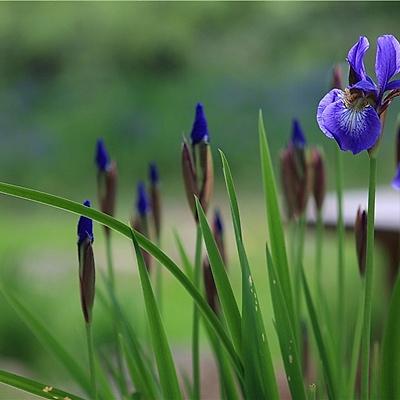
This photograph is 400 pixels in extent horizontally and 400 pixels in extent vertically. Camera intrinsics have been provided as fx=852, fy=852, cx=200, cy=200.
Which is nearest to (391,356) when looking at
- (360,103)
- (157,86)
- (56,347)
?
(360,103)

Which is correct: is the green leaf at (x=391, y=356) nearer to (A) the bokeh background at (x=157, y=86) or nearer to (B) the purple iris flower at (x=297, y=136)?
(B) the purple iris flower at (x=297, y=136)

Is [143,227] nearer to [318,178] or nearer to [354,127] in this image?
[318,178]

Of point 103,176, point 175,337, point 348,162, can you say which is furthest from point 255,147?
point 103,176

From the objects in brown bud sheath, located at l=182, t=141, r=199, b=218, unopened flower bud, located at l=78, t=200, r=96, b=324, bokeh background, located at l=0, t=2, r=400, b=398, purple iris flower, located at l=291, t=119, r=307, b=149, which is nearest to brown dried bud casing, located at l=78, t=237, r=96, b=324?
unopened flower bud, located at l=78, t=200, r=96, b=324

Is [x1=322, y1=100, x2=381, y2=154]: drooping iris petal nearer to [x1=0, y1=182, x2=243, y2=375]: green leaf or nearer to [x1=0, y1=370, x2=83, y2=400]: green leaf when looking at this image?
[x1=0, y1=182, x2=243, y2=375]: green leaf

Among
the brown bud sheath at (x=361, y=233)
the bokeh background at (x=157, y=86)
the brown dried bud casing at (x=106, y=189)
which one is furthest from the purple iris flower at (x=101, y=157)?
the bokeh background at (x=157, y=86)

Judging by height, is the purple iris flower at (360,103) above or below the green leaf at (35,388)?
above

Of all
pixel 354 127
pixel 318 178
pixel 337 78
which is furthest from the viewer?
pixel 318 178
